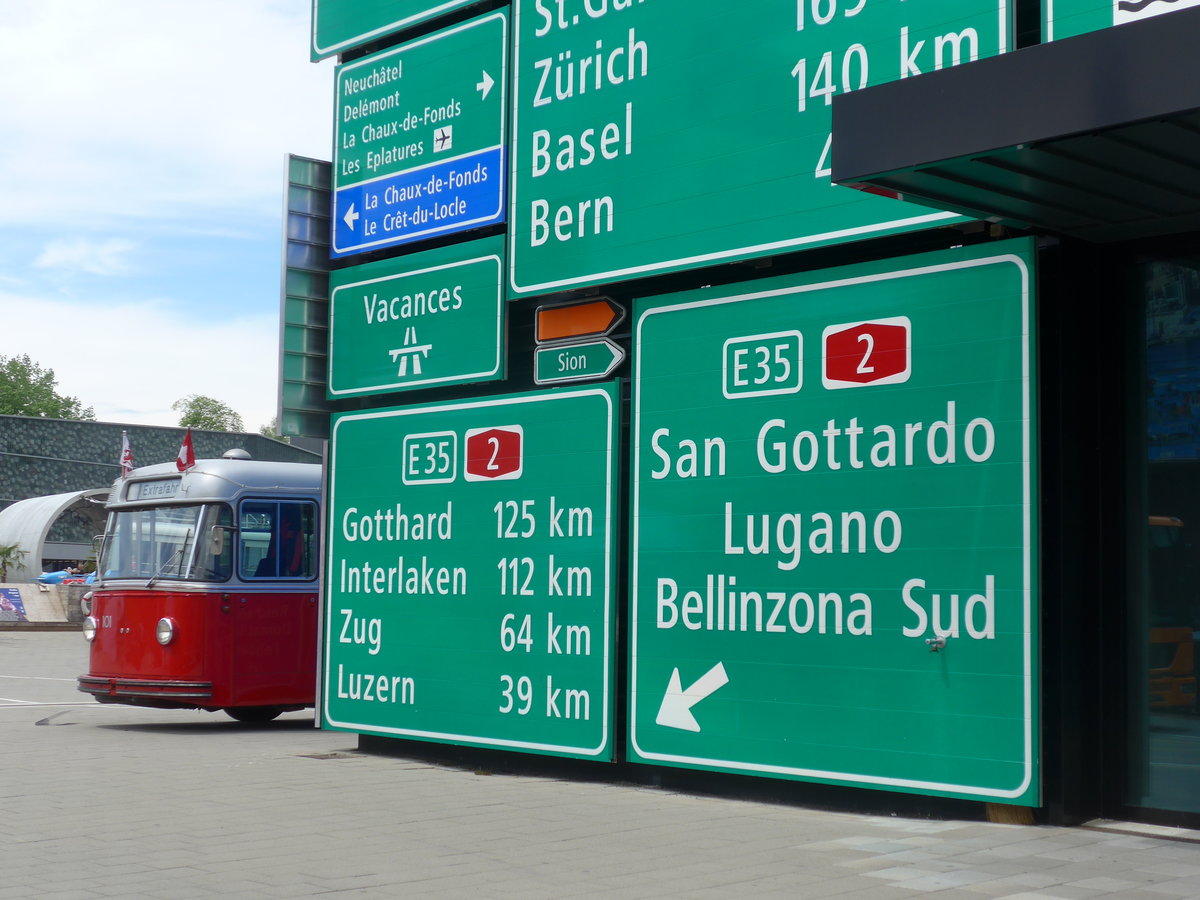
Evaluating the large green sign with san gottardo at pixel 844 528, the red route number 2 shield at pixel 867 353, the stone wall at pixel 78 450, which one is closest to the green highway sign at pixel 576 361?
the large green sign with san gottardo at pixel 844 528

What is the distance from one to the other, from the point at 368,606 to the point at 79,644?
24222 mm

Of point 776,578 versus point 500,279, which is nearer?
point 776,578

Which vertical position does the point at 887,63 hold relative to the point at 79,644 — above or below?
above

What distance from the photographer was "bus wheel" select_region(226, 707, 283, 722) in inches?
644

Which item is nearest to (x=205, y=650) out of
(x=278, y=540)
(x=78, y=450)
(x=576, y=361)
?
(x=278, y=540)

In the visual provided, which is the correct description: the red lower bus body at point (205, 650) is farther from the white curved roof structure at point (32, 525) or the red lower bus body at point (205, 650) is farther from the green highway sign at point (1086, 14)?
the white curved roof structure at point (32, 525)

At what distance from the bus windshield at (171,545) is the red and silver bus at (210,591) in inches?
0.5

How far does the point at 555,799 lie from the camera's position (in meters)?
9.44

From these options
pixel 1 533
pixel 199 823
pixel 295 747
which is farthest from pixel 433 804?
pixel 1 533

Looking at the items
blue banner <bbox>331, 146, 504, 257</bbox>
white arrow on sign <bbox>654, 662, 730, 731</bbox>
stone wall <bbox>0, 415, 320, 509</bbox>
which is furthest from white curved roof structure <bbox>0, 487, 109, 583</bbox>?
white arrow on sign <bbox>654, 662, 730, 731</bbox>

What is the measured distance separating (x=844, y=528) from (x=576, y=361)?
9.39 ft

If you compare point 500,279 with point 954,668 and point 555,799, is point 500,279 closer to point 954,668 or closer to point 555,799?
point 555,799

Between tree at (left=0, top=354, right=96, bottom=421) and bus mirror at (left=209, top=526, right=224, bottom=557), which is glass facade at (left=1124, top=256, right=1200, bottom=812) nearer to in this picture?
bus mirror at (left=209, top=526, right=224, bottom=557)

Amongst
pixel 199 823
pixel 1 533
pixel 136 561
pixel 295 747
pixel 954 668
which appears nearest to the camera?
pixel 954 668
